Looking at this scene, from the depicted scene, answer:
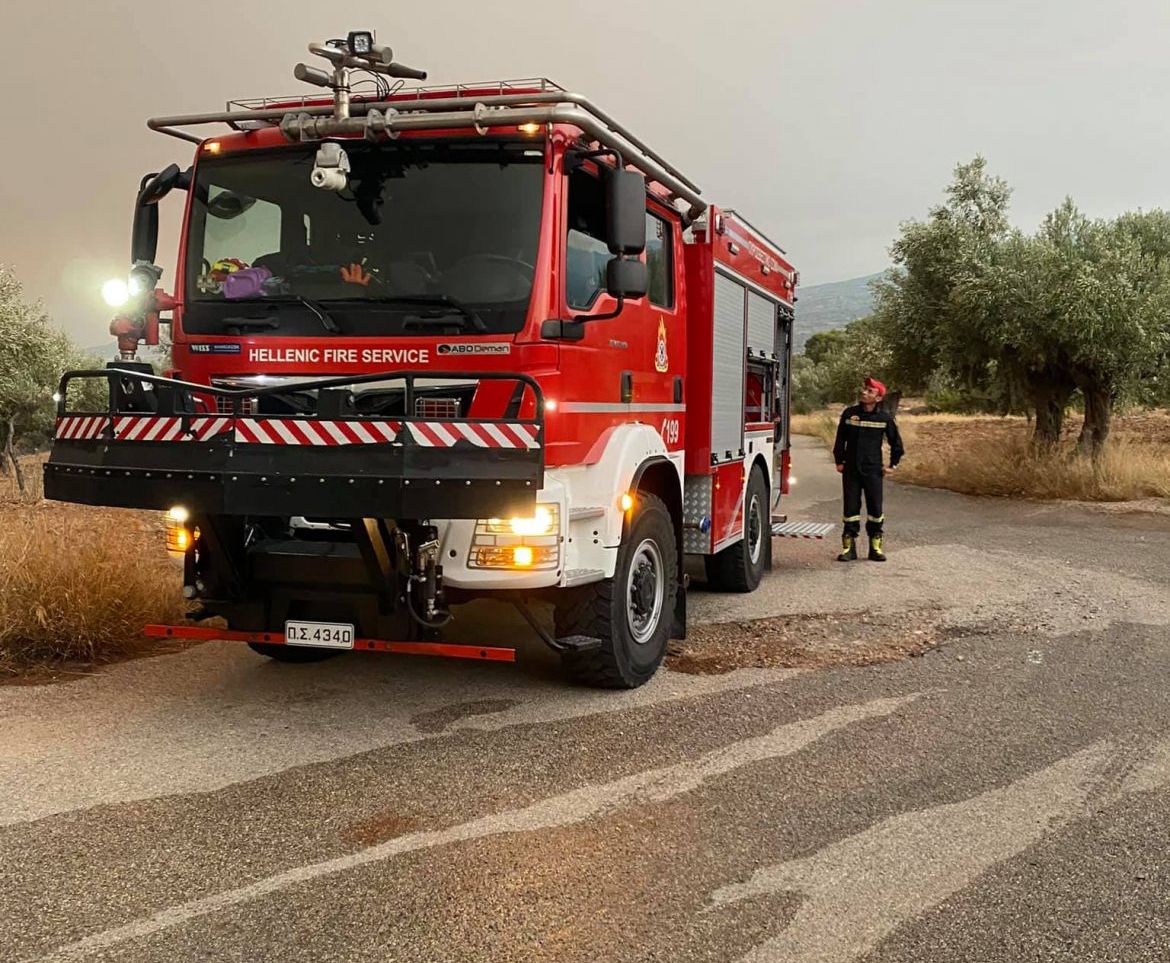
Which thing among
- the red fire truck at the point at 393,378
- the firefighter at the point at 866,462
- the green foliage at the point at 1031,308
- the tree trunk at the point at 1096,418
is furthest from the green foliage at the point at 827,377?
the red fire truck at the point at 393,378

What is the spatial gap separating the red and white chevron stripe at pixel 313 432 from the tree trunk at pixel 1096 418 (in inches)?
600

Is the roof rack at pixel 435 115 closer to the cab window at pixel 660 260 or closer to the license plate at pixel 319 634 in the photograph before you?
the cab window at pixel 660 260

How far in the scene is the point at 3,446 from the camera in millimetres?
22203

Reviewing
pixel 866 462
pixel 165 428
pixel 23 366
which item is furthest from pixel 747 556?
pixel 23 366

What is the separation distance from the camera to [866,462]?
10.2 m

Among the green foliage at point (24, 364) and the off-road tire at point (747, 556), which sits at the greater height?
the green foliage at point (24, 364)

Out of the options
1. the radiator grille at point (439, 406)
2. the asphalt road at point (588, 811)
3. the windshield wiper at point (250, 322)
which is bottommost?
the asphalt road at point (588, 811)

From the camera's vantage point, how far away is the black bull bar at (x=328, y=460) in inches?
165

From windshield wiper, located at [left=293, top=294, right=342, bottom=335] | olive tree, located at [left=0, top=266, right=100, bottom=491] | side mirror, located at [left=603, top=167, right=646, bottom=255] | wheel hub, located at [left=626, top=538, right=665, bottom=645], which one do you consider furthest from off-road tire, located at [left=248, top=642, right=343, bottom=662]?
olive tree, located at [left=0, top=266, right=100, bottom=491]

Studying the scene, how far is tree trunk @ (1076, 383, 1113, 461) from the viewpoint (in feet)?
55.1

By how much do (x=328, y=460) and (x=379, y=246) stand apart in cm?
128

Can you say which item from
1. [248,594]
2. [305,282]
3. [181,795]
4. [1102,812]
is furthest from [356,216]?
[1102,812]

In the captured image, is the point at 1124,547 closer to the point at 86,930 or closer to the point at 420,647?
the point at 420,647

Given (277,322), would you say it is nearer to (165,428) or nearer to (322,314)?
(322,314)
